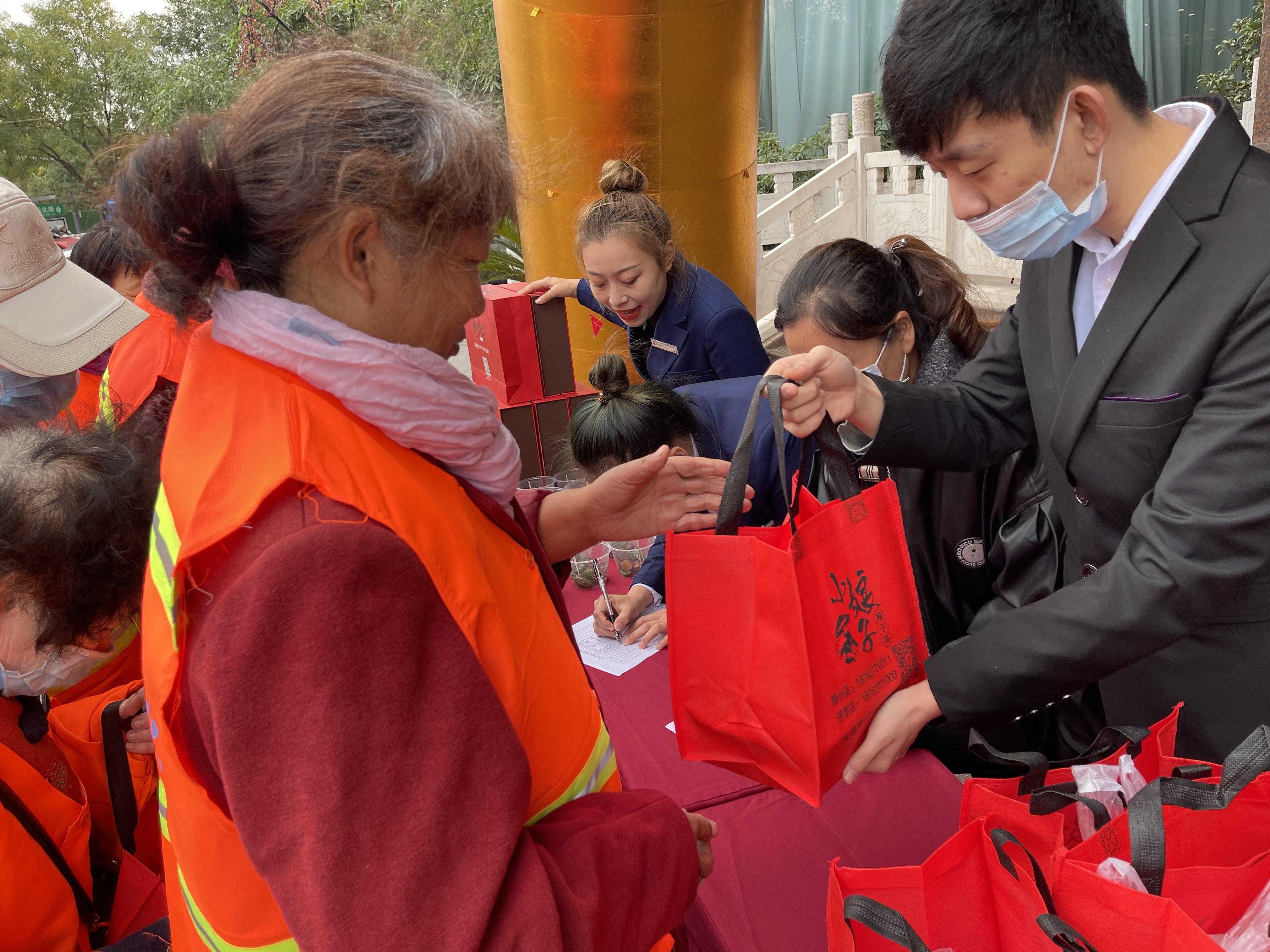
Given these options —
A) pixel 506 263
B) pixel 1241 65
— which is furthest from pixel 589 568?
Result: pixel 1241 65

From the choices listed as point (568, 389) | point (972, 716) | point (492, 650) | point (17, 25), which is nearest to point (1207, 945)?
point (972, 716)

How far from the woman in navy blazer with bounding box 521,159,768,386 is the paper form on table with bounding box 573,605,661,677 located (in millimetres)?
1166

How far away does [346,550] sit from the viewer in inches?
24.7

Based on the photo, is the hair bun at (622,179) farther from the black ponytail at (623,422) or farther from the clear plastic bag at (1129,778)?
the clear plastic bag at (1129,778)

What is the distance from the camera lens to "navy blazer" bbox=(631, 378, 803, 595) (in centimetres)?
224

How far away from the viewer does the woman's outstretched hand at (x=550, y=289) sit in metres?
3.30

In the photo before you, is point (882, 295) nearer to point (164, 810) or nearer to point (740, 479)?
point (740, 479)

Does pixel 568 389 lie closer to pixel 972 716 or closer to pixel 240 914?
pixel 972 716

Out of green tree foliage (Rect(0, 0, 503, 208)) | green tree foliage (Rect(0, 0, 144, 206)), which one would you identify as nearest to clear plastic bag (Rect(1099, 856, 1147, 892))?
green tree foliage (Rect(0, 0, 503, 208))

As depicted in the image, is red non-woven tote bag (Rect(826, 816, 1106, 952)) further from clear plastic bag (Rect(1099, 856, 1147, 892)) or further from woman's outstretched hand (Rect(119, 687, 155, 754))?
woman's outstretched hand (Rect(119, 687, 155, 754))

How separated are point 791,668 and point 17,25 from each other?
16.7 meters

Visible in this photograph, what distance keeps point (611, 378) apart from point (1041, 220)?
1.31 meters

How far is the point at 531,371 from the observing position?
3336mm

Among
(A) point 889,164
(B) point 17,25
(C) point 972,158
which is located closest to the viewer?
(C) point 972,158
